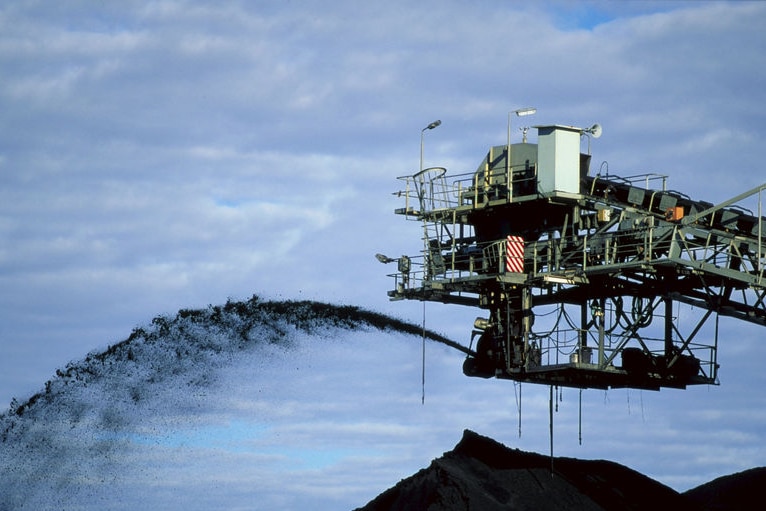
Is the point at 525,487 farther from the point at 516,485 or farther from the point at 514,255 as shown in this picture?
the point at 514,255

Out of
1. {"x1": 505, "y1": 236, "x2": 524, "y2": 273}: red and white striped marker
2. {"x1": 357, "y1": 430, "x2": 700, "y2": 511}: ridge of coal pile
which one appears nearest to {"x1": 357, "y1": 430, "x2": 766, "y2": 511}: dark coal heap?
{"x1": 357, "y1": 430, "x2": 700, "y2": 511}: ridge of coal pile

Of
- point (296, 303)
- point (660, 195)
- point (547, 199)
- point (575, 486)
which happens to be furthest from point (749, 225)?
point (296, 303)

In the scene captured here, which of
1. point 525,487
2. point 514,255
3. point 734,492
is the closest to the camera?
point 525,487

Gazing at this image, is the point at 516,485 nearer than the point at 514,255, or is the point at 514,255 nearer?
the point at 516,485

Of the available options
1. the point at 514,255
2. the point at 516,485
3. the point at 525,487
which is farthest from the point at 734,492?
the point at 514,255

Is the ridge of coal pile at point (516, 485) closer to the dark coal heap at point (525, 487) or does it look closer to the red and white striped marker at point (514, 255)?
the dark coal heap at point (525, 487)

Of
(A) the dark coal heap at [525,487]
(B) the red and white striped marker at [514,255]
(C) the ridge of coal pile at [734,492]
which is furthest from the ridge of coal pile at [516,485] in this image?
(B) the red and white striped marker at [514,255]

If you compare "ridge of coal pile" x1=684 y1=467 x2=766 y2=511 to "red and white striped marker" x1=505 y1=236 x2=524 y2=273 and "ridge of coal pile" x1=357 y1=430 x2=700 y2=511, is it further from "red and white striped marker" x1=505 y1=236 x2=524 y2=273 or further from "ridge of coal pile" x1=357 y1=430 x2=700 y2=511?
"red and white striped marker" x1=505 y1=236 x2=524 y2=273

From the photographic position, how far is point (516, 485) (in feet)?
170

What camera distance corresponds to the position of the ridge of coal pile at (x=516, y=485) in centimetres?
5025

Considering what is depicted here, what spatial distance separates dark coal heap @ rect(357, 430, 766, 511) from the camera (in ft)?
165

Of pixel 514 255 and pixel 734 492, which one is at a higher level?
pixel 514 255

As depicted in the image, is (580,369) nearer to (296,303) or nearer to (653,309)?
(653,309)

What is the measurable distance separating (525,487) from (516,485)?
1.05 ft
